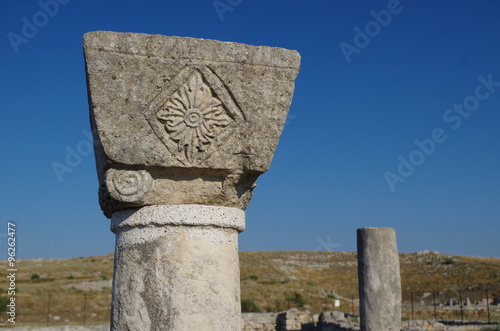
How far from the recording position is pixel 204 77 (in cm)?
292

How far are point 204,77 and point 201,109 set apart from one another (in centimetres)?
17

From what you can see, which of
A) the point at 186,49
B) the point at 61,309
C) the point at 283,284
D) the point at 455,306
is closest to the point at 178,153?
the point at 186,49

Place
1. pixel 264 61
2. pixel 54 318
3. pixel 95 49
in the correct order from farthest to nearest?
pixel 54 318 < pixel 264 61 < pixel 95 49

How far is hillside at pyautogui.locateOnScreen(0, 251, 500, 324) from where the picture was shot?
80.3ft

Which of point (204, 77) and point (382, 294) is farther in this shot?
point (382, 294)

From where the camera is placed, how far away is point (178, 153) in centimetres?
297

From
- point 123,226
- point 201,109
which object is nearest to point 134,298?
point 123,226

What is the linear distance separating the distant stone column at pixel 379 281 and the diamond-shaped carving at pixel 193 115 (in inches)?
377

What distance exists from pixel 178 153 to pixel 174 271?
63cm

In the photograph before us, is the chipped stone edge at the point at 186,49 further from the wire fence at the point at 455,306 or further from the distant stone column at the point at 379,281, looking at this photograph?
the wire fence at the point at 455,306

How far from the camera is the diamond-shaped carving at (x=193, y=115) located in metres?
2.90

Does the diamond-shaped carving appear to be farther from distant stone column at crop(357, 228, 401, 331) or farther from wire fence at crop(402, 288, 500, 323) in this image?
wire fence at crop(402, 288, 500, 323)

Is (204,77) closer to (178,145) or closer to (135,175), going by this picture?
(178,145)

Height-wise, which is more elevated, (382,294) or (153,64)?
(153,64)
